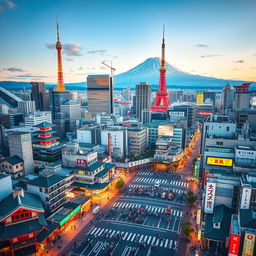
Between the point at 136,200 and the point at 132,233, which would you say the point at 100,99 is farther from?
the point at 132,233

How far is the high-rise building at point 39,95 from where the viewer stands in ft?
528

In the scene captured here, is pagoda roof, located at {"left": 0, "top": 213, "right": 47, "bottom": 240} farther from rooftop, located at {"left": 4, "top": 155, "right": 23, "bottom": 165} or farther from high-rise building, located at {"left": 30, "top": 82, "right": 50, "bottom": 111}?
high-rise building, located at {"left": 30, "top": 82, "right": 50, "bottom": 111}

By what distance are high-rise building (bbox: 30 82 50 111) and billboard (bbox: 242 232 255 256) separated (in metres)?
166

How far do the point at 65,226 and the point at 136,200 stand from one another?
15512 mm

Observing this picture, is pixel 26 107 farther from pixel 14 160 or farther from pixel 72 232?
pixel 72 232

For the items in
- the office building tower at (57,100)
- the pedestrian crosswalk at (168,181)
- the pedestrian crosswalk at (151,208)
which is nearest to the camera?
the pedestrian crosswalk at (151,208)

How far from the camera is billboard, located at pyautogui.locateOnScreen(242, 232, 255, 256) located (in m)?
24.1

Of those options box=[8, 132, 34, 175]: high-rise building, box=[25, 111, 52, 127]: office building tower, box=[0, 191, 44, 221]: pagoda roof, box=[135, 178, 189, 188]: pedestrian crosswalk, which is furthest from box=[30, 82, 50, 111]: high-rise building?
box=[0, 191, 44, 221]: pagoda roof

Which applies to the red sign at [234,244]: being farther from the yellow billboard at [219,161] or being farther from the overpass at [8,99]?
the overpass at [8,99]

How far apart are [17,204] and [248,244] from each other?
101ft

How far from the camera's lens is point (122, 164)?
58062 millimetres

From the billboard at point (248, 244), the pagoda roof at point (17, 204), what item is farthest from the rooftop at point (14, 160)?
the billboard at point (248, 244)

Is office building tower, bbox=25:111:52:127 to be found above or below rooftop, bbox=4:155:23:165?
above

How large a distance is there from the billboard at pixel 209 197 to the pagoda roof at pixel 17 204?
2624 centimetres
